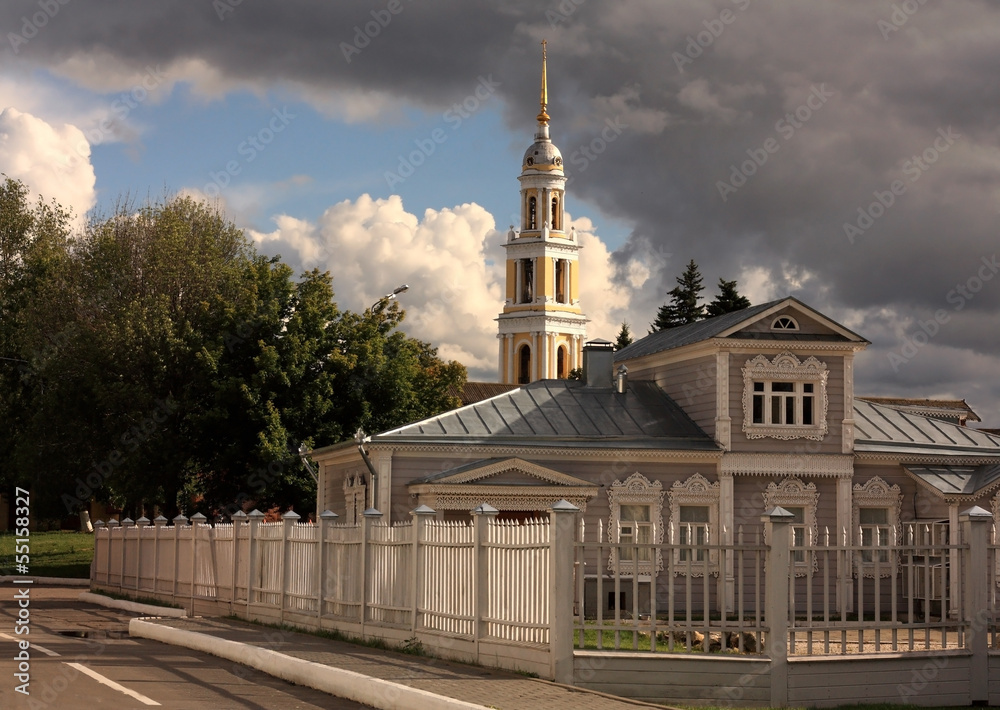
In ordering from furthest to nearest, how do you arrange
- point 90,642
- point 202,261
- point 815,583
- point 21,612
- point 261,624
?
point 202,261 → point 815,583 → point 21,612 → point 261,624 → point 90,642

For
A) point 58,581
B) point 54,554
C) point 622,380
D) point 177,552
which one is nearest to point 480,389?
point 54,554

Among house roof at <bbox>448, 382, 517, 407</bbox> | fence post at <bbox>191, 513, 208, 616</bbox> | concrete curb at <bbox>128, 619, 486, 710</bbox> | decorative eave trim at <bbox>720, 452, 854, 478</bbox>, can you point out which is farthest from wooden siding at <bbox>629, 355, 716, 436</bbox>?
house roof at <bbox>448, 382, 517, 407</bbox>

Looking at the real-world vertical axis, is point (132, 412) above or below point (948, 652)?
above

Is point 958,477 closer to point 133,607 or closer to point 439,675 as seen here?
point 133,607

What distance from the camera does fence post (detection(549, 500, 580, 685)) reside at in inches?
522

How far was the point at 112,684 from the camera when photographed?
42.5 feet

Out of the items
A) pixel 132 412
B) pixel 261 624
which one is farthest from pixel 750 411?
pixel 132 412

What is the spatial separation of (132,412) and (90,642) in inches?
1000

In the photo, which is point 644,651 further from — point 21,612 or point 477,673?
point 21,612

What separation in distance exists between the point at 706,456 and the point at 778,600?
658 inches

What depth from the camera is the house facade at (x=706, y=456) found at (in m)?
29.2

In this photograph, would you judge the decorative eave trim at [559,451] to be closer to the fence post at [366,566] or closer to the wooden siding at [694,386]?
the wooden siding at [694,386]

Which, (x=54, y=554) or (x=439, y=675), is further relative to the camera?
(x=54, y=554)

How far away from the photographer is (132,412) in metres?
42.5
